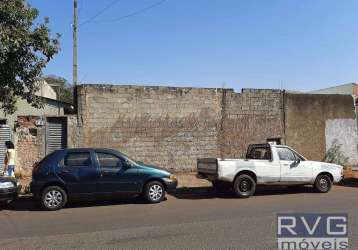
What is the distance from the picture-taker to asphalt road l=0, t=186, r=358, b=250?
804cm

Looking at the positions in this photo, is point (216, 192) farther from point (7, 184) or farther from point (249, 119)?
point (7, 184)

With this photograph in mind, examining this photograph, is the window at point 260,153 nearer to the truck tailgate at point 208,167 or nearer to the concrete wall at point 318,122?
the truck tailgate at point 208,167

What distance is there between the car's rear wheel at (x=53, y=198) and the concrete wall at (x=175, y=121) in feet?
20.6

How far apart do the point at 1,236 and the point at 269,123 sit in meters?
15.1

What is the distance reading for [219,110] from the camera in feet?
68.4

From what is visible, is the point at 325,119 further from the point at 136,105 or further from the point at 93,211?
the point at 93,211

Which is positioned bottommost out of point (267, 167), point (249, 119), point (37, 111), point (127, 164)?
point (267, 167)

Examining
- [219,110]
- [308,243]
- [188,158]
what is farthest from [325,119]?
[308,243]

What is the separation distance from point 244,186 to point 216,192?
159cm

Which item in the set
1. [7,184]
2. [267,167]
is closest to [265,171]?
[267,167]

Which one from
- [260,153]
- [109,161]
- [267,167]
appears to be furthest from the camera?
[260,153]

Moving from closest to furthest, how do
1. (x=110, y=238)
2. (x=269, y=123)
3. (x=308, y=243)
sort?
(x=308, y=243), (x=110, y=238), (x=269, y=123)

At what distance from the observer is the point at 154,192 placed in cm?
1312

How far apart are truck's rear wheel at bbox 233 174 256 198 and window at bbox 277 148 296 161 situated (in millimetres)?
1297
